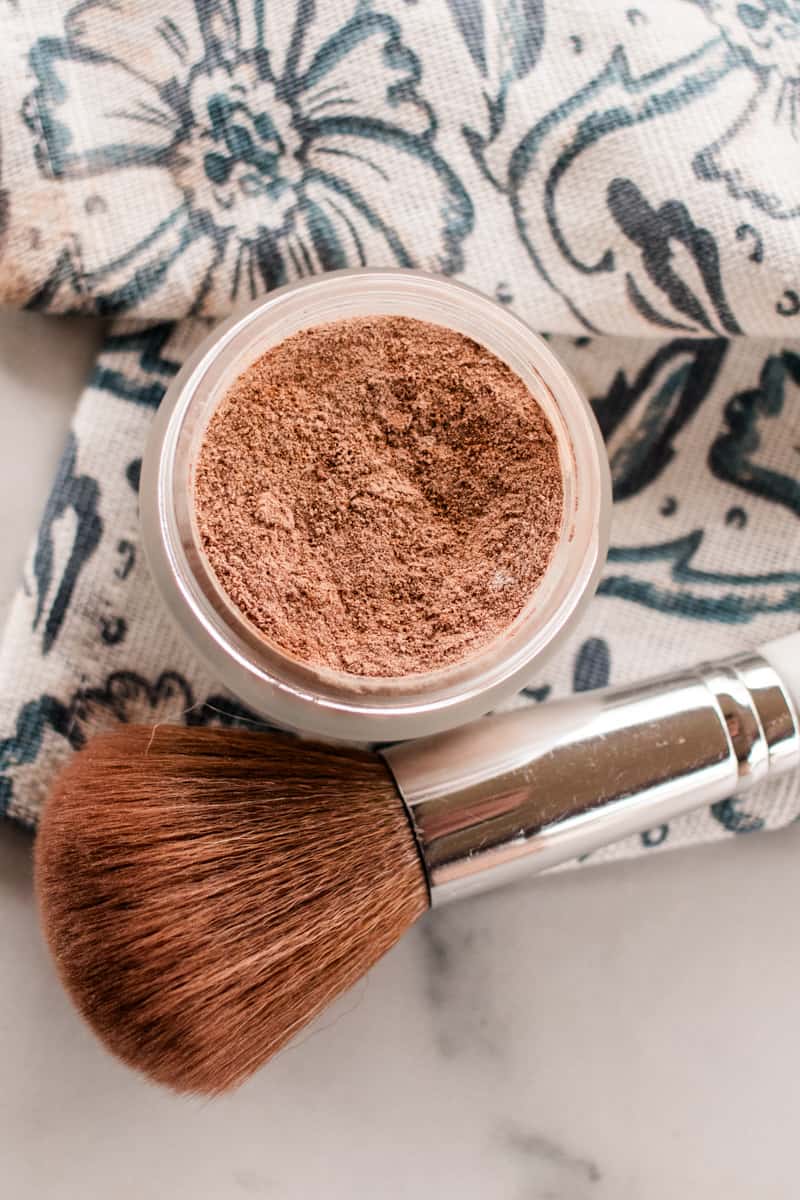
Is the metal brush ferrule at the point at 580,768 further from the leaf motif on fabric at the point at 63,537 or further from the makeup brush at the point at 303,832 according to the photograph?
the leaf motif on fabric at the point at 63,537

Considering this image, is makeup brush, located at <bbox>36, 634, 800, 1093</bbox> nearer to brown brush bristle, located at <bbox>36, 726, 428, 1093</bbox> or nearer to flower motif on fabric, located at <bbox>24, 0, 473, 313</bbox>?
brown brush bristle, located at <bbox>36, 726, 428, 1093</bbox>

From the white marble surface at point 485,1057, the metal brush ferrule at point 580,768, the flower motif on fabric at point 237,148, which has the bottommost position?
the white marble surface at point 485,1057

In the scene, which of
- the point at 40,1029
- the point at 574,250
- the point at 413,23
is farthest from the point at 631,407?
the point at 40,1029

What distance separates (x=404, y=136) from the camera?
49cm

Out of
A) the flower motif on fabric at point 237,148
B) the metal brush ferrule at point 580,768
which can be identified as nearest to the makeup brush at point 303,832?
the metal brush ferrule at point 580,768

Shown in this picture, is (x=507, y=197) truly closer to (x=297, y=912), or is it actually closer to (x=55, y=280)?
(x=55, y=280)

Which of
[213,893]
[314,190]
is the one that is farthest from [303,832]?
[314,190]

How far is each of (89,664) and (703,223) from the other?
0.33m

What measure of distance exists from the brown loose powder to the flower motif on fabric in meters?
0.09

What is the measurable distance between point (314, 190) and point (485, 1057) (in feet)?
1.30

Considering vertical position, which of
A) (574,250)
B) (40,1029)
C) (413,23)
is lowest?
(40,1029)

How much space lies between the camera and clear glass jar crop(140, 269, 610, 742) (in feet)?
1.35

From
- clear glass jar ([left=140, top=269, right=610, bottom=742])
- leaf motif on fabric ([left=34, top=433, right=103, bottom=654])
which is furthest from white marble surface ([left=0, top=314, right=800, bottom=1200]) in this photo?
clear glass jar ([left=140, top=269, right=610, bottom=742])

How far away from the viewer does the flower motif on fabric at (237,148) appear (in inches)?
19.1
